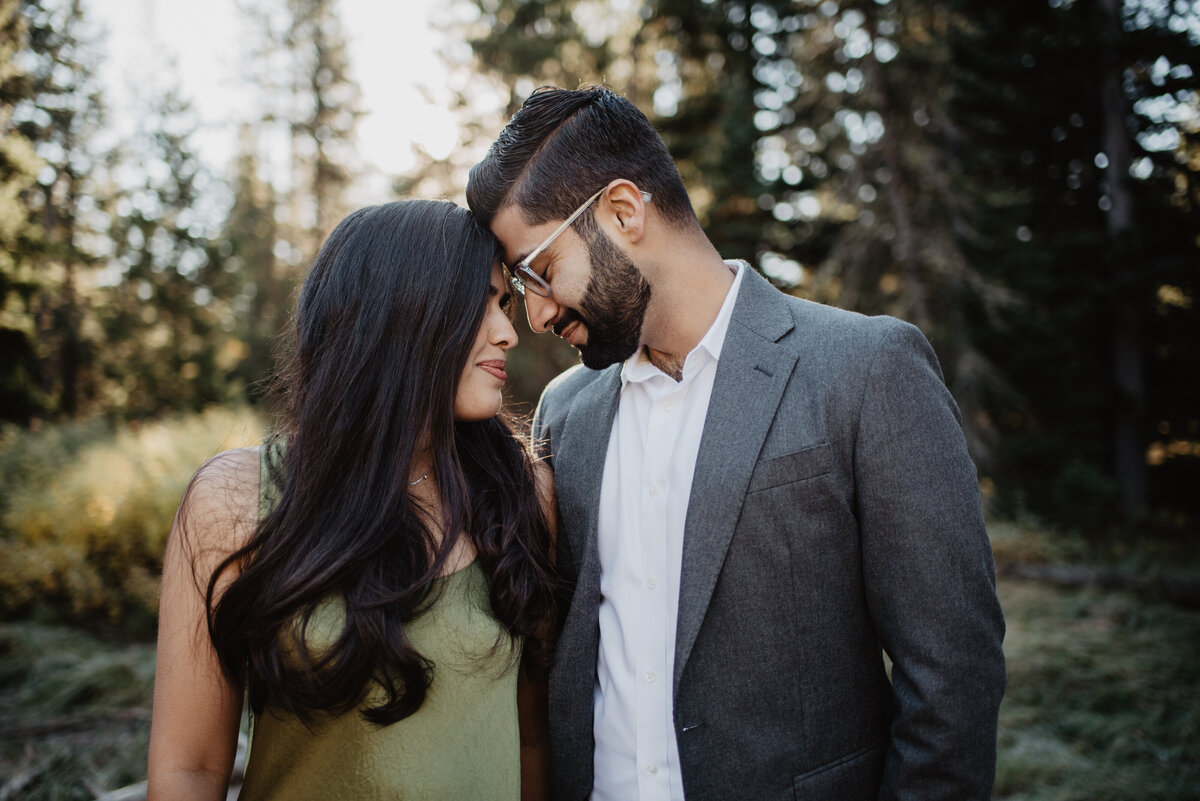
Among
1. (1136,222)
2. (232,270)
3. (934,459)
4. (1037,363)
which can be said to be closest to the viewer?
(934,459)

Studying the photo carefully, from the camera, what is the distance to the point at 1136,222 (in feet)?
44.1

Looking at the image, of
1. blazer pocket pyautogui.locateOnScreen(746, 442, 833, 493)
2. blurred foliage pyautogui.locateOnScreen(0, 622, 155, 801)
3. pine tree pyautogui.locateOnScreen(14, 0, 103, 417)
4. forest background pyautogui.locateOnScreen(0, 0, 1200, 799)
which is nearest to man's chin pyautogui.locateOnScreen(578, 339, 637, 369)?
blazer pocket pyautogui.locateOnScreen(746, 442, 833, 493)

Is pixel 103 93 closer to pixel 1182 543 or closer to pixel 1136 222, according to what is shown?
pixel 1136 222

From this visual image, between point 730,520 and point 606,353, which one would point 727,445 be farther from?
point 606,353

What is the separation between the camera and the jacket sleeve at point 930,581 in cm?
174

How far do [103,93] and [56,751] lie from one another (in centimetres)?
1853

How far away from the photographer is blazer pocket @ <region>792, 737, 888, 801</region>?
74.1 inches

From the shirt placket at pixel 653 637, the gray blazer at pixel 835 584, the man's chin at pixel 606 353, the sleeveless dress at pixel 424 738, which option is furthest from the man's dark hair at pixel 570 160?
the sleeveless dress at pixel 424 738

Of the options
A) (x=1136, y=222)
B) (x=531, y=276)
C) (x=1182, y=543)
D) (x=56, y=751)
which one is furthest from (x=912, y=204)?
(x=56, y=751)

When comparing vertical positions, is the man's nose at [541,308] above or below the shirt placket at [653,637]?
→ above

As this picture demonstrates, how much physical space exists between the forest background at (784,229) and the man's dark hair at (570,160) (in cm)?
472

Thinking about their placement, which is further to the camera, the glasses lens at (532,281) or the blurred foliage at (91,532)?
the blurred foliage at (91,532)

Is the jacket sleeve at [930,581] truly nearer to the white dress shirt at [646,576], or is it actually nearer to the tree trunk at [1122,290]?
the white dress shirt at [646,576]

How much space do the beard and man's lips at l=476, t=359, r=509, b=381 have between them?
30cm
